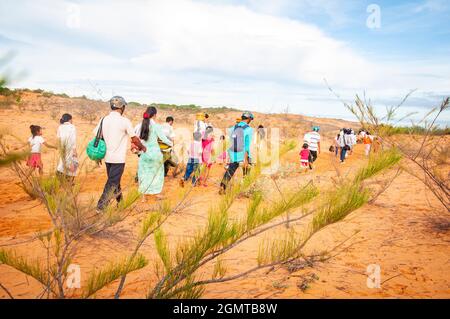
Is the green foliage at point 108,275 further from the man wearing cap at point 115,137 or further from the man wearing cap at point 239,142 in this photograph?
the man wearing cap at point 239,142

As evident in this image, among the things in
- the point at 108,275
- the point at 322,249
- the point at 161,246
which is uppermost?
the point at 161,246

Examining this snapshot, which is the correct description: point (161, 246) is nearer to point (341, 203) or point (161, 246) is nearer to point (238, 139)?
point (341, 203)

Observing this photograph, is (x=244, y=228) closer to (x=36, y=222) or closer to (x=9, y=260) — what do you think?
(x=9, y=260)

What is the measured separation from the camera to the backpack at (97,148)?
4.36 meters

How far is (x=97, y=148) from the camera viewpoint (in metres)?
4.41

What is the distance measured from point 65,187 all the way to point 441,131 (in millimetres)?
4257

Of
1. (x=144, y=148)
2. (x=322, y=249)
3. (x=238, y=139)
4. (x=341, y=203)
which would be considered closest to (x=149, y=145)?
(x=144, y=148)

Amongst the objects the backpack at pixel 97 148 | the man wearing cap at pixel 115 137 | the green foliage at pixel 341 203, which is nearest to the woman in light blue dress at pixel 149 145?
the man wearing cap at pixel 115 137

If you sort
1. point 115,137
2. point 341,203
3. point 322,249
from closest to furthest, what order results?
point 341,203
point 322,249
point 115,137

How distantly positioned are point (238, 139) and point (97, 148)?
8.90ft

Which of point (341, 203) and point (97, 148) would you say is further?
point (97, 148)

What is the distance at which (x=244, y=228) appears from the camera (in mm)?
2199

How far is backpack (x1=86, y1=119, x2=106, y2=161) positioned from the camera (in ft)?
14.3

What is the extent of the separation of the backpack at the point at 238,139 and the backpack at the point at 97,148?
2.44 meters
